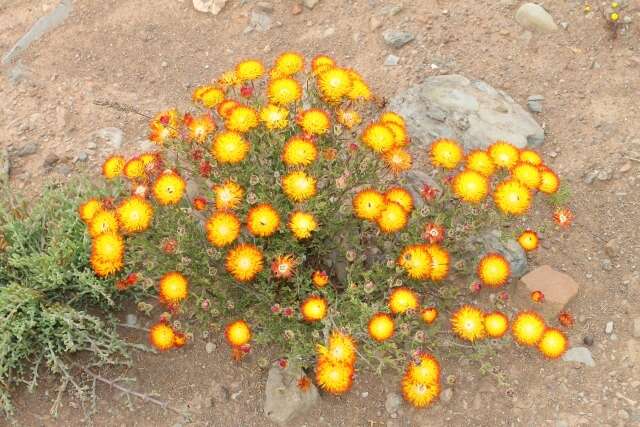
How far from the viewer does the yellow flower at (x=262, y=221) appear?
3.86 meters

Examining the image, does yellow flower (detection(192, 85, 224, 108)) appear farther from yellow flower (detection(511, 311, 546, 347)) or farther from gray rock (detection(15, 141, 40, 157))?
yellow flower (detection(511, 311, 546, 347))

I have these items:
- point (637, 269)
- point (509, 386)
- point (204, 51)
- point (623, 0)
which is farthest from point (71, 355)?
point (623, 0)

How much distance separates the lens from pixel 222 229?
3820 mm

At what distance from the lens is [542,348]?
13.5 feet

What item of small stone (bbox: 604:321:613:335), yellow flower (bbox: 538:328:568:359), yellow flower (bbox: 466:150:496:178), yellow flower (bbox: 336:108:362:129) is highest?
yellow flower (bbox: 336:108:362:129)

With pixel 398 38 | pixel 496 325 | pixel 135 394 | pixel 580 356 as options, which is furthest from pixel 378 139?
pixel 398 38

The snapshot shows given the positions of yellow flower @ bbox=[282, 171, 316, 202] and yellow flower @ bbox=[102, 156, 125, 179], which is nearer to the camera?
yellow flower @ bbox=[282, 171, 316, 202]

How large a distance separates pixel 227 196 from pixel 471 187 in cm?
155

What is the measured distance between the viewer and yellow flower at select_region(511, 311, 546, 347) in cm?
411

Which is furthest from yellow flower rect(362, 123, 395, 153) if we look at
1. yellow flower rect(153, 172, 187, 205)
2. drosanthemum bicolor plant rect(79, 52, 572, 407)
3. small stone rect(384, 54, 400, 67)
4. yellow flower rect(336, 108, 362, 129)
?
small stone rect(384, 54, 400, 67)

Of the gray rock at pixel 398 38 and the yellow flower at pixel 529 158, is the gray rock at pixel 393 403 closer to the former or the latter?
the yellow flower at pixel 529 158

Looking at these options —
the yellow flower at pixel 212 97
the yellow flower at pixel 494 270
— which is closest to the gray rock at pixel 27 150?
the yellow flower at pixel 212 97

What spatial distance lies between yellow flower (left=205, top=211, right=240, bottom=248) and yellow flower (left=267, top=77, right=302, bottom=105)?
2.81ft

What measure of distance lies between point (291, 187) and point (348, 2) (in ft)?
12.2
